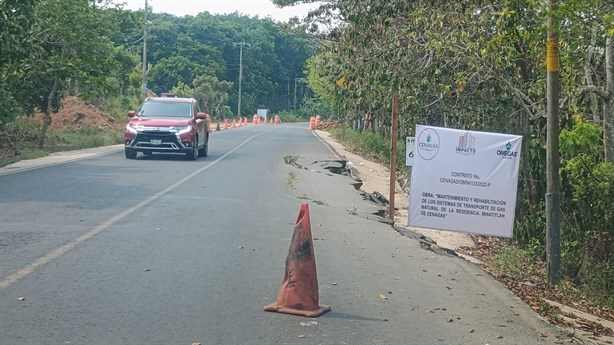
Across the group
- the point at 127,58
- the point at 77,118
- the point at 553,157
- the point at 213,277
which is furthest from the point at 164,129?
the point at 127,58

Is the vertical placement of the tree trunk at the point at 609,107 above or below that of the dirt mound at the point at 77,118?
above

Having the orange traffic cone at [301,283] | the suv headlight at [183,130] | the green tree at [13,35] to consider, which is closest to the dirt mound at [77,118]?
the suv headlight at [183,130]

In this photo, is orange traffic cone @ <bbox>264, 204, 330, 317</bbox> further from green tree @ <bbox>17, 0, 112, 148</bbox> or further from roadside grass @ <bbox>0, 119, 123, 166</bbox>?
green tree @ <bbox>17, 0, 112, 148</bbox>

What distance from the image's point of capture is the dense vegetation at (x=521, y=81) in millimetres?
10133

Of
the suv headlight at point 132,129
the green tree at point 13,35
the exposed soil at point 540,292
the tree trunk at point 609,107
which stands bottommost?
the exposed soil at point 540,292

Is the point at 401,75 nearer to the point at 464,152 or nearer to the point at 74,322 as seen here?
the point at 464,152

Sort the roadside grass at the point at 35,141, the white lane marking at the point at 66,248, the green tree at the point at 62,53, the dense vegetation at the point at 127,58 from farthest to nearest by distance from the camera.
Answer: the green tree at the point at 62,53
the roadside grass at the point at 35,141
the dense vegetation at the point at 127,58
the white lane marking at the point at 66,248

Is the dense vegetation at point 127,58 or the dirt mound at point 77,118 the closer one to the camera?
the dense vegetation at point 127,58

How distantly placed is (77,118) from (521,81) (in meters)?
31.2

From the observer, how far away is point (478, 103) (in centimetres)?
1712

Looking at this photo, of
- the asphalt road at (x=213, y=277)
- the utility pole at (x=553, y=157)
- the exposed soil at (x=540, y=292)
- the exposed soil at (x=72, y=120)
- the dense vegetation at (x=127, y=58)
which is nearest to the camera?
the asphalt road at (x=213, y=277)

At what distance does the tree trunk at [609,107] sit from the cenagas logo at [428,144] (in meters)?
2.18

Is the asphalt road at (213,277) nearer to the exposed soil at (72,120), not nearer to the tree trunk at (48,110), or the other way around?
the tree trunk at (48,110)

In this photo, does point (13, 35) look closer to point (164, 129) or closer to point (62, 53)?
point (164, 129)
